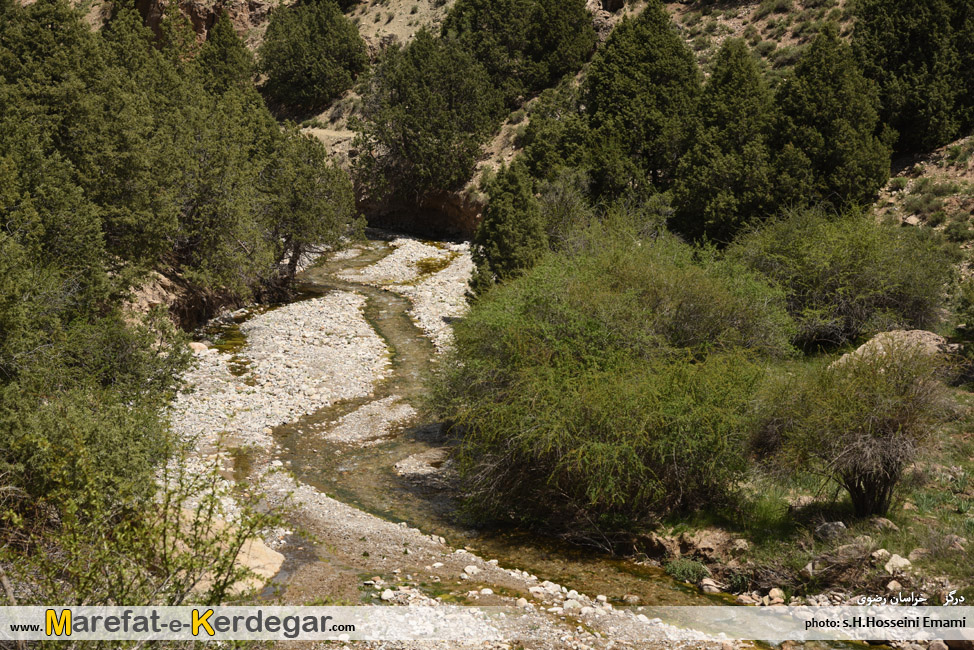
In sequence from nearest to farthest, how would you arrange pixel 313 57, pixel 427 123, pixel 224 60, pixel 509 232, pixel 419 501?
pixel 419 501 < pixel 509 232 < pixel 427 123 < pixel 224 60 < pixel 313 57

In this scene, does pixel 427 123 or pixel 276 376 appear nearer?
pixel 276 376

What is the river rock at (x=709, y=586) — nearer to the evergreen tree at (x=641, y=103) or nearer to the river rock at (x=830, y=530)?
the river rock at (x=830, y=530)

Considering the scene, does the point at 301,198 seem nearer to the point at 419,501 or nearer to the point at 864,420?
the point at 419,501

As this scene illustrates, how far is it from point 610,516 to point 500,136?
44.9 metres

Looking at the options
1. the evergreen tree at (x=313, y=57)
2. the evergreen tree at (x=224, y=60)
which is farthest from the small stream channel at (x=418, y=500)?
the evergreen tree at (x=313, y=57)

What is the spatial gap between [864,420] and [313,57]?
67.1m

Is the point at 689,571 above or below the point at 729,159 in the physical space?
below

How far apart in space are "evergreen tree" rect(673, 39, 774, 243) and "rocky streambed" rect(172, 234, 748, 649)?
13.2 m

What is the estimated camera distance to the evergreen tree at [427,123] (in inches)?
2133

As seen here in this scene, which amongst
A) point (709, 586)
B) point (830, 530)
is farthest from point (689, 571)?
point (830, 530)

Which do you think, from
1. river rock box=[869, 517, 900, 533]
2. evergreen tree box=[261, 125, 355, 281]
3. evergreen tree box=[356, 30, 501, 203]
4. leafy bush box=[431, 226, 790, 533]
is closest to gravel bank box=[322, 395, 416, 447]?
leafy bush box=[431, 226, 790, 533]

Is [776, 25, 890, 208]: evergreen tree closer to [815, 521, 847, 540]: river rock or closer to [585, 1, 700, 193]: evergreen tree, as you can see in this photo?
[585, 1, 700, 193]: evergreen tree

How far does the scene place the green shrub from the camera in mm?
15349

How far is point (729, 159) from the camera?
3478 cm
